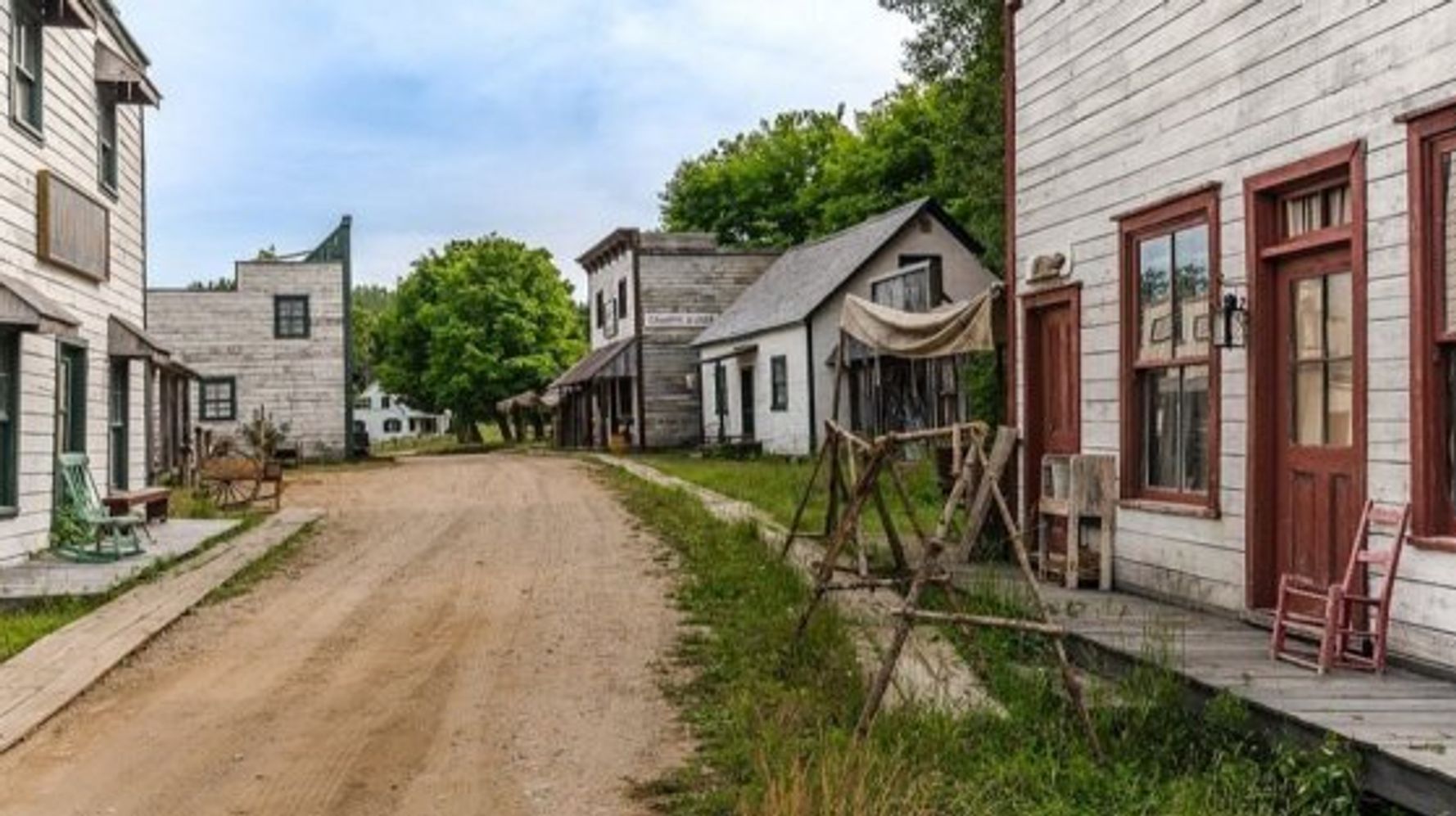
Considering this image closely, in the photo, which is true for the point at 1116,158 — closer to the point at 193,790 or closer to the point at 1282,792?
the point at 1282,792

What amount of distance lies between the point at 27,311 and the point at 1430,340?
33.4ft

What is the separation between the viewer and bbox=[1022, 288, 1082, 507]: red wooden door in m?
10.4

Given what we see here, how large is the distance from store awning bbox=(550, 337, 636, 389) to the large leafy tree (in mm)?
14449

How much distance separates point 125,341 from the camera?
16781mm

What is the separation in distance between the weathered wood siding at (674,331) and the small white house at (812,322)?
9.70ft

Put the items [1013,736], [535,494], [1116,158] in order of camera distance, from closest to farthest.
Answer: [1013,736]
[1116,158]
[535,494]

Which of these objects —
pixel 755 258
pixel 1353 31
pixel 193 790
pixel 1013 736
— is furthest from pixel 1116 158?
pixel 755 258

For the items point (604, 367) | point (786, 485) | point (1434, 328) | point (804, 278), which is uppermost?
point (804, 278)

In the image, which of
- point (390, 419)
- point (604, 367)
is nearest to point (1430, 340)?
point (604, 367)

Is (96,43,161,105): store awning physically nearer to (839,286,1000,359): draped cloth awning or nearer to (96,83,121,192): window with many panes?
(96,83,121,192): window with many panes

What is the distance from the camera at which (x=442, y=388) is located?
57000 millimetres

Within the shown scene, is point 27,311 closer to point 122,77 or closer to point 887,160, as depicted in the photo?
point 122,77

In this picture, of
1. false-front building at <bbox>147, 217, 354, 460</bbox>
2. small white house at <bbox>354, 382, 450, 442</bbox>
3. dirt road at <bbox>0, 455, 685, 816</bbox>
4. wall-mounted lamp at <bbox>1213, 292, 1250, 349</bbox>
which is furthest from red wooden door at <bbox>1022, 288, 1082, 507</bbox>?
small white house at <bbox>354, 382, 450, 442</bbox>

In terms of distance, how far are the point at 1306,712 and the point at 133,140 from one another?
16506 mm
